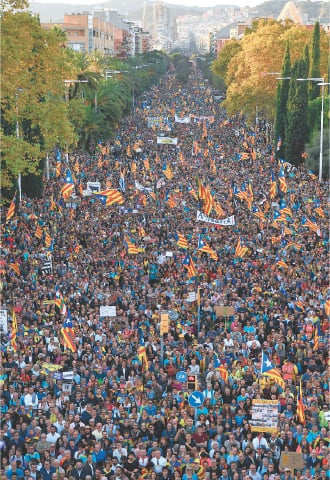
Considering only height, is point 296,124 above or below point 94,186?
above

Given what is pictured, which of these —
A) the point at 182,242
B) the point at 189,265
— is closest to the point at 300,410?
the point at 189,265

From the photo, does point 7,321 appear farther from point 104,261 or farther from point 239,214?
point 239,214

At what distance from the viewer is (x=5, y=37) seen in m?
32.0

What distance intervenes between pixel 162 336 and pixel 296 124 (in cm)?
4075

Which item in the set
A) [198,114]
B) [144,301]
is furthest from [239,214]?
[198,114]

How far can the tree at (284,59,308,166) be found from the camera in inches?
2330

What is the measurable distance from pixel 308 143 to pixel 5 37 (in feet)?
94.6

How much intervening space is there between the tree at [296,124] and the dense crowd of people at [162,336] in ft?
45.0

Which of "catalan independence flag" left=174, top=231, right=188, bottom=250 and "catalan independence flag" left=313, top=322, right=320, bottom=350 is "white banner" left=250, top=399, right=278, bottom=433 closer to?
"catalan independence flag" left=313, top=322, right=320, bottom=350

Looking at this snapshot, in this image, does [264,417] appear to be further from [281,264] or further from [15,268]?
[15,268]

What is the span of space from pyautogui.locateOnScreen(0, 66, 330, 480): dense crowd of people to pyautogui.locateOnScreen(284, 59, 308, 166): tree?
13725mm

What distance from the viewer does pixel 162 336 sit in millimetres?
20359

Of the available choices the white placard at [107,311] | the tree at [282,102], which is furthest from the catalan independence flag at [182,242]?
A: the tree at [282,102]

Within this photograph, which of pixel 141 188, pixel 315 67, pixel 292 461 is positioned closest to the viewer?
pixel 292 461
